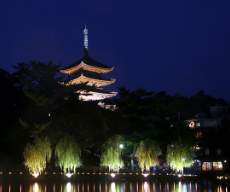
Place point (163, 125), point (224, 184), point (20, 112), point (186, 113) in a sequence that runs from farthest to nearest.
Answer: point (186, 113) < point (163, 125) < point (20, 112) < point (224, 184)

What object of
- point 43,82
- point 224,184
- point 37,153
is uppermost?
point 43,82

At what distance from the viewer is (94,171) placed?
104 ft

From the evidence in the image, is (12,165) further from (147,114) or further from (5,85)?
(147,114)

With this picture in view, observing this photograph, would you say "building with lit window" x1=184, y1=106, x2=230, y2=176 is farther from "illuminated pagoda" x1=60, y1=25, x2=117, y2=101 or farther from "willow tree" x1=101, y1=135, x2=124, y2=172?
"illuminated pagoda" x1=60, y1=25, x2=117, y2=101

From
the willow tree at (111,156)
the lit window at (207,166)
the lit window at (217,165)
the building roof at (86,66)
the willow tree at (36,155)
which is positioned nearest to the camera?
the willow tree at (36,155)

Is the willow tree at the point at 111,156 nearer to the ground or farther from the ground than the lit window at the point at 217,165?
farther from the ground

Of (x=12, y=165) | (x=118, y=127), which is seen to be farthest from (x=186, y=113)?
(x=12, y=165)

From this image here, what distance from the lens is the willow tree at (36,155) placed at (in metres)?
27.8

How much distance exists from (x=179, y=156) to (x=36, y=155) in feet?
44.7

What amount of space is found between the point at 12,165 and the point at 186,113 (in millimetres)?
33758

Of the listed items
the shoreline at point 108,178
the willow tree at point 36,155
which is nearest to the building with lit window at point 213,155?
the shoreline at point 108,178

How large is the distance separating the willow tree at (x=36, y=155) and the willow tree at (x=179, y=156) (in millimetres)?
12022

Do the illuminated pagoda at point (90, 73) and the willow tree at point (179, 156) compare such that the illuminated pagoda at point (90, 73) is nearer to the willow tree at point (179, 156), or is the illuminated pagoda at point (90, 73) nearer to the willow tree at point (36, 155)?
the willow tree at point (179, 156)

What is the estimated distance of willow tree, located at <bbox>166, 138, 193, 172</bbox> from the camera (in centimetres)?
3161
